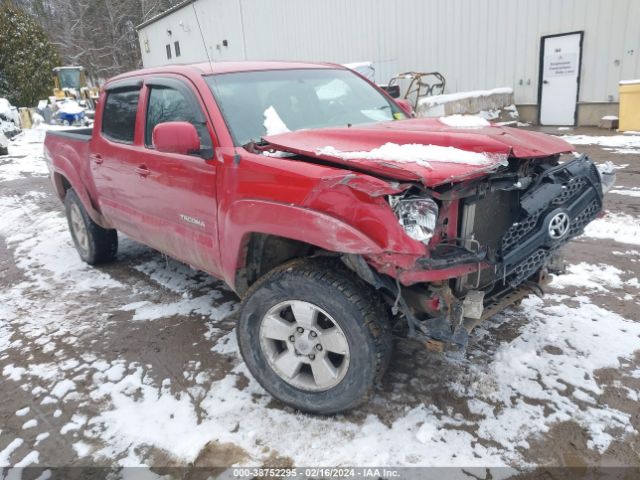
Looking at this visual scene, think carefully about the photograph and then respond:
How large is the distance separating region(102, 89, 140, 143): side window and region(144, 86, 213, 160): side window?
25cm

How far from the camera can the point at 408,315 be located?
2.37 metres

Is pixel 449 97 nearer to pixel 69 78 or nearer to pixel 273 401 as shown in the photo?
pixel 273 401

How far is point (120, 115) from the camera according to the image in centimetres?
419

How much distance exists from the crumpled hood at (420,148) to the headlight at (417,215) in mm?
105

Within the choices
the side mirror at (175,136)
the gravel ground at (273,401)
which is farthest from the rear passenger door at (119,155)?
the side mirror at (175,136)

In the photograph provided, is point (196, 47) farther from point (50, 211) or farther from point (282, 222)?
point (282, 222)

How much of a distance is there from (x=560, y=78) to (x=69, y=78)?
26.4 metres

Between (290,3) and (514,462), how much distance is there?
21.5 metres

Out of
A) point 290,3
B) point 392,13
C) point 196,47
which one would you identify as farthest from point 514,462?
point 196,47

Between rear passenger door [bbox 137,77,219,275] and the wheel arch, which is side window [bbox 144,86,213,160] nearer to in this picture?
rear passenger door [bbox 137,77,219,275]

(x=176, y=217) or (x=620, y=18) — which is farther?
(x=620, y=18)

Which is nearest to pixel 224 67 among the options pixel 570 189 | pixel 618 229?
pixel 570 189

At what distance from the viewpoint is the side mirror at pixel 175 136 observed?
2812mm

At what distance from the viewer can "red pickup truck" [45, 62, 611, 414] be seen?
221 centimetres
